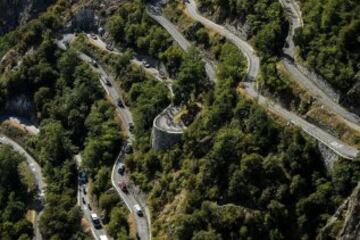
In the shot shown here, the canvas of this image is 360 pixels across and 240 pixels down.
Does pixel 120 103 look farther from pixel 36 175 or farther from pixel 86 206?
pixel 86 206

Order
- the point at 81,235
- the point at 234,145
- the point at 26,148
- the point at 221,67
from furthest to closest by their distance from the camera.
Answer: the point at 26,148 → the point at 221,67 → the point at 81,235 → the point at 234,145

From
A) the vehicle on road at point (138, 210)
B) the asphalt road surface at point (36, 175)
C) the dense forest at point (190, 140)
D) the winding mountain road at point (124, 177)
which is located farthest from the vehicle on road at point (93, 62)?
the vehicle on road at point (138, 210)

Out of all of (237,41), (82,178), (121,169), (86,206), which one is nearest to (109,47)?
(237,41)

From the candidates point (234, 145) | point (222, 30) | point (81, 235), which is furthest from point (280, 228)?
point (222, 30)

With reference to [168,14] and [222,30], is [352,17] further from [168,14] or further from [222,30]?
[168,14]

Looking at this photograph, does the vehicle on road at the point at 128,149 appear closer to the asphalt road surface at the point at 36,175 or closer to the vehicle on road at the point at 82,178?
the vehicle on road at the point at 82,178
